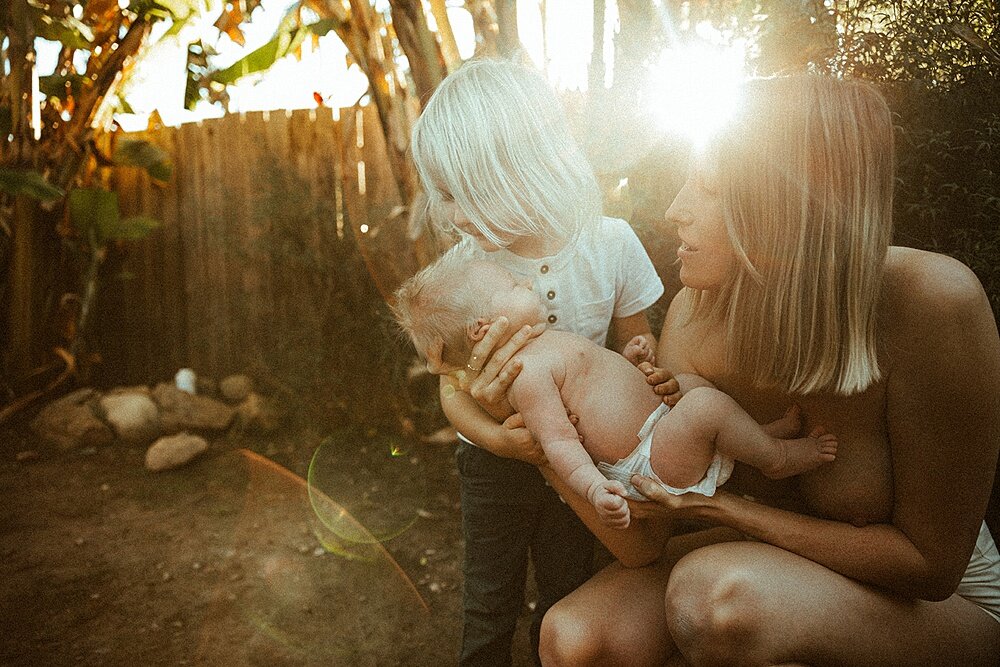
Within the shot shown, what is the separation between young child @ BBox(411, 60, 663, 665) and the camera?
1.68 metres

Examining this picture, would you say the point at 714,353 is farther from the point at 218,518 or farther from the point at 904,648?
the point at 218,518

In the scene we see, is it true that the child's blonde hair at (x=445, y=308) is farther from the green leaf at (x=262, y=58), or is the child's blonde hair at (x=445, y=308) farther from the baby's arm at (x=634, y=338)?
the green leaf at (x=262, y=58)

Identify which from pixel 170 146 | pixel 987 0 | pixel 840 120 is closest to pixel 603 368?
pixel 840 120

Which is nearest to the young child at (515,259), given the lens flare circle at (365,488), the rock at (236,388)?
the lens flare circle at (365,488)

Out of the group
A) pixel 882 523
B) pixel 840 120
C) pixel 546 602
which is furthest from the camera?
pixel 546 602

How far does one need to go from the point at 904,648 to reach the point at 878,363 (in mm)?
522

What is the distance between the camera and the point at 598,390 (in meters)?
1.62

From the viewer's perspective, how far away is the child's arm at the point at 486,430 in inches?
64.7

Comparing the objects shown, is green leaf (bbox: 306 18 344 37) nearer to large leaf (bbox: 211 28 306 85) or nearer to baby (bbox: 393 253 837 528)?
large leaf (bbox: 211 28 306 85)

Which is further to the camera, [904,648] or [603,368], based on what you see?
[603,368]

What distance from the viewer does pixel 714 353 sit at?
5.00ft

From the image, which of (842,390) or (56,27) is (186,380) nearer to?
(56,27)

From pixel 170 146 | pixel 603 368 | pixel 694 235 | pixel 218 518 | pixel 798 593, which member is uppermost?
pixel 170 146

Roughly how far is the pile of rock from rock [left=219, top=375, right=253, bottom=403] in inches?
5.6
